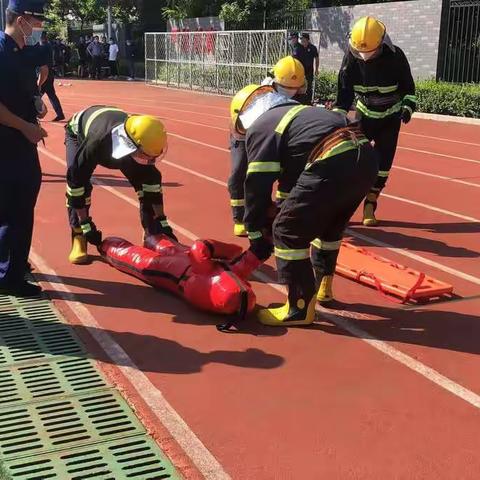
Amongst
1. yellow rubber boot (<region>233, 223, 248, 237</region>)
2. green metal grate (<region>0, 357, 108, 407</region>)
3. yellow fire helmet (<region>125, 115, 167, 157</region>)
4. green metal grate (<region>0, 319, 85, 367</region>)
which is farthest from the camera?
yellow rubber boot (<region>233, 223, 248, 237</region>)

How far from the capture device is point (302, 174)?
4547 mm

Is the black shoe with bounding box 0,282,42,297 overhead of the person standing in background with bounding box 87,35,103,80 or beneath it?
beneath

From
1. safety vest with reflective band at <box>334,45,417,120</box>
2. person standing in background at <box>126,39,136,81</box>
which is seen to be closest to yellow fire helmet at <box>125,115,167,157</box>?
safety vest with reflective band at <box>334,45,417,120</box>

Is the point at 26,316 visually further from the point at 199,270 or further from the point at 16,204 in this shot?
the point at 199,270

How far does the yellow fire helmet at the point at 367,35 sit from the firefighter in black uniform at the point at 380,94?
134 mm

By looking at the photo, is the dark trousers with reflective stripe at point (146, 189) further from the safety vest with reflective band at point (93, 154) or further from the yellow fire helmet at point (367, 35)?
the yellow fire helmet at point (367, 35)

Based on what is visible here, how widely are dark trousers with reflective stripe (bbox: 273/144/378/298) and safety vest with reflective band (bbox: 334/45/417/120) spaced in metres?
3.16

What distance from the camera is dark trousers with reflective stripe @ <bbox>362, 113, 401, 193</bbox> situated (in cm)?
765

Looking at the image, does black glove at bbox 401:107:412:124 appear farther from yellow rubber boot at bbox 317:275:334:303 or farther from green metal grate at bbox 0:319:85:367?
green metal grate at bbox 0:319:85:367

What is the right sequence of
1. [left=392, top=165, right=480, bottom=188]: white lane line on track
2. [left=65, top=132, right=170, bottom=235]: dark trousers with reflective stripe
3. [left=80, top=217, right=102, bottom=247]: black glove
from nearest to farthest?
[left=65, top=132, right=170, bottom=235]: dark trousers with reflective stripe, [left=80, top=217, right=102, bottom=247]: black glove, [left=392, top=165, right=480, bottom=188]: white lane line on track

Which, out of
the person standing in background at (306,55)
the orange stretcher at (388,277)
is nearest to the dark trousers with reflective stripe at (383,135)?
the orange stretcher at (388,277)

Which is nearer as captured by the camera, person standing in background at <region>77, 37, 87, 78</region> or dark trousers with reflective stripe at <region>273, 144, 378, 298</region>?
dark trousers with reflective stripe at <region>273, 144, 378, 298</region>

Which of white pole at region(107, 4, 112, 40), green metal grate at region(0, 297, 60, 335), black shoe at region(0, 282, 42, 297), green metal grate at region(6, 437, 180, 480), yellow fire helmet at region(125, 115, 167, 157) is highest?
white pole at region(107, 4, 112, 40)

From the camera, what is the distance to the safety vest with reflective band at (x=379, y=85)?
7.42 metres
